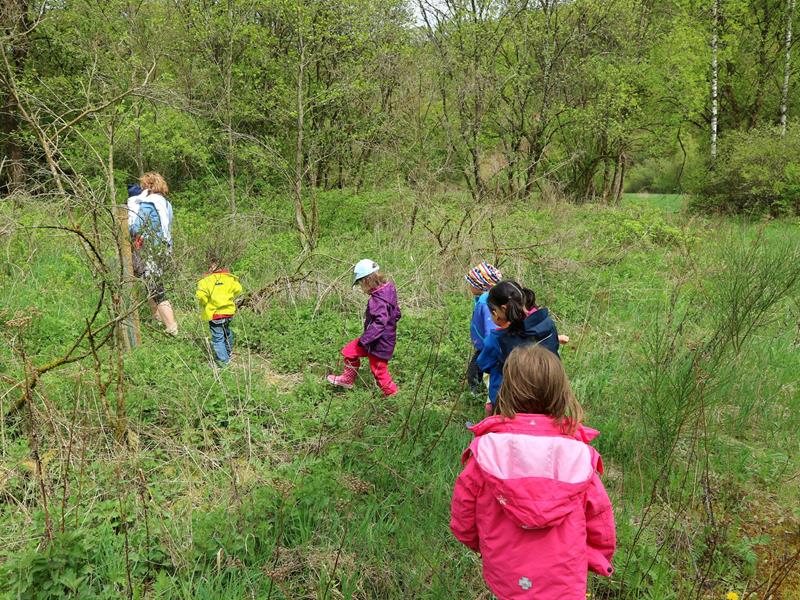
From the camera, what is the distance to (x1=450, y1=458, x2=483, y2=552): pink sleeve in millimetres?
2049

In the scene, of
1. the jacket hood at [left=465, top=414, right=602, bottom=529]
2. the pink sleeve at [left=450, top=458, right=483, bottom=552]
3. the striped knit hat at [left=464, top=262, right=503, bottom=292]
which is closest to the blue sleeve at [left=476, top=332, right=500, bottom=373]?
the striped knit hat at [left=464, top=262, right=503, bottom=292]

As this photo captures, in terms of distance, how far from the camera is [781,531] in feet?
10.6

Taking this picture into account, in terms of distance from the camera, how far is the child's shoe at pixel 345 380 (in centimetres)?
479

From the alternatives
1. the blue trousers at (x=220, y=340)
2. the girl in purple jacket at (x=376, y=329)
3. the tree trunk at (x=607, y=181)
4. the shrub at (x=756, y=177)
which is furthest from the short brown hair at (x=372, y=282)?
the tree trunk at (x=607, y=181)

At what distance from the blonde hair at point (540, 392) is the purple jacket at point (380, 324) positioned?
8.48ft

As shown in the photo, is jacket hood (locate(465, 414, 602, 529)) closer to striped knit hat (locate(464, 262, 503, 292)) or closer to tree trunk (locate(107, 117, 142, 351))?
striped knit hat (locate(464, 262, 503, 292))

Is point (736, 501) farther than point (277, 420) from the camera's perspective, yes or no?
No

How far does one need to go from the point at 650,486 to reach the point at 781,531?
29.5 inches

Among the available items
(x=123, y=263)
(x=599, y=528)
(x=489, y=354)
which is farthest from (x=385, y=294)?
(x=599, y=528)

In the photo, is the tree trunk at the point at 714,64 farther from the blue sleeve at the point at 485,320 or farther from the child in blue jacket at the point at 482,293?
the blue sleeve at the point at 485,320

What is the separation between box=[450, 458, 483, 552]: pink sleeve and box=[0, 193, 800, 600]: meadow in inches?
18.2

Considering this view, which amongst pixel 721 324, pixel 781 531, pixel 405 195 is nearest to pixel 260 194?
pixel 405 195

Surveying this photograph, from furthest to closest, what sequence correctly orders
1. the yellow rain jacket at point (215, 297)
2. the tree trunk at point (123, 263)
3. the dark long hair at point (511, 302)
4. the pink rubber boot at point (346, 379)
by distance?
the yellow rain jacket at point (215, 297)
the pink rubber boot at point (346, 379)
the tree trunk at point (123, 263)
the dark long hair at point (511, 302)

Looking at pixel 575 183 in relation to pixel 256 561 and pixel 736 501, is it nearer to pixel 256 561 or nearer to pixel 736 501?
pixel 736 501
